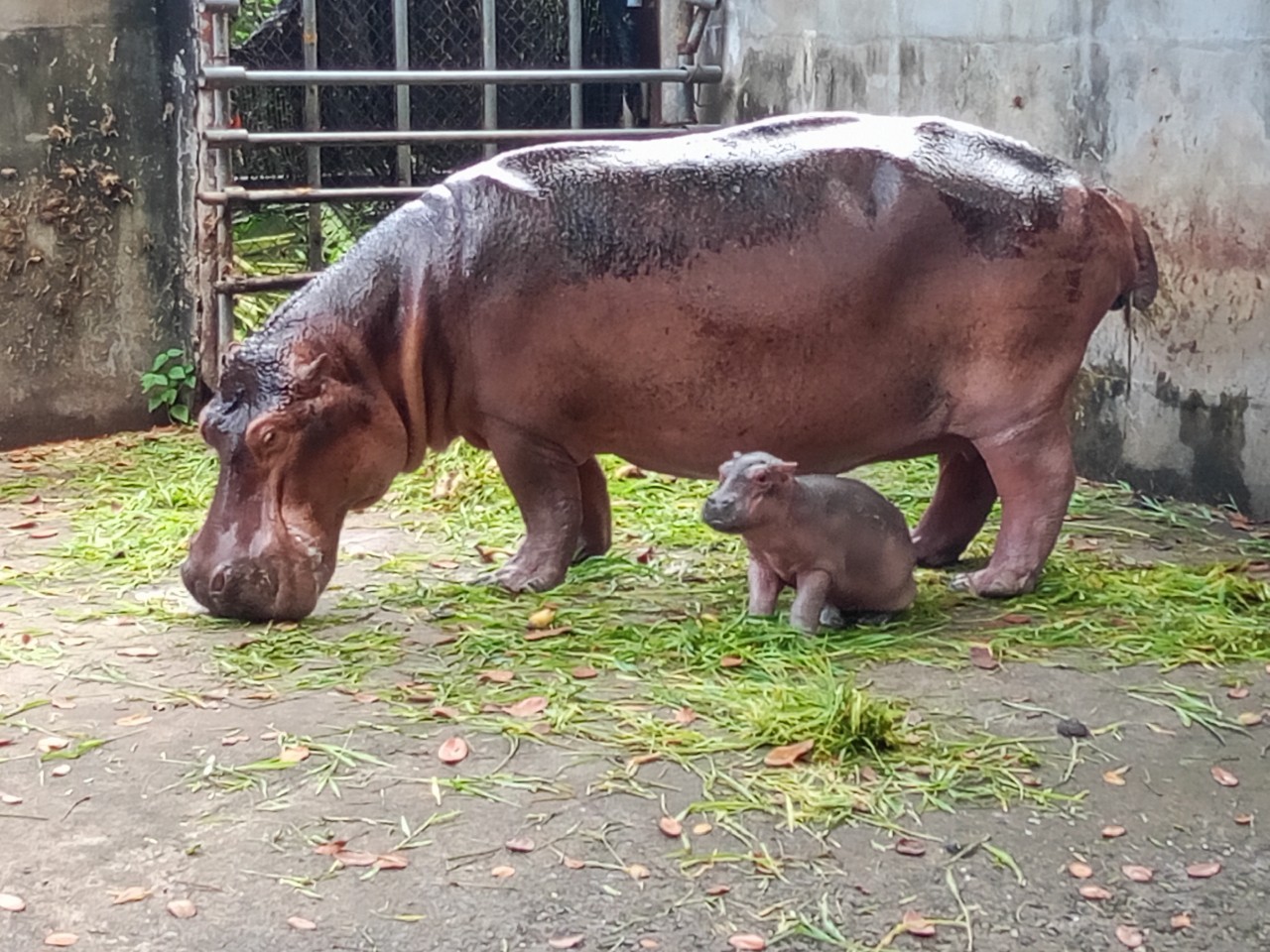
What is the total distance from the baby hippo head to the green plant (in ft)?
13.3

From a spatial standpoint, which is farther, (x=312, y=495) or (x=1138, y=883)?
(x=312, y=495)

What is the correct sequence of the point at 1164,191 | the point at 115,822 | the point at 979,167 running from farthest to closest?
the point at 1164,191, the point at 979,167, the point at 115,822

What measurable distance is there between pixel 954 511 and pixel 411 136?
3.40 meters

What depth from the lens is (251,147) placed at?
25.5 feet

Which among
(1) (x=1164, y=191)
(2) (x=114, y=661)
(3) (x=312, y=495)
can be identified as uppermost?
(1) (x=1164, y=191)

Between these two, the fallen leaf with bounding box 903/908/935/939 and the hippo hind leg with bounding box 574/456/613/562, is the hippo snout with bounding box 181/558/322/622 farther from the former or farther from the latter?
the fallen leaf with bounding box 903/908/935/939

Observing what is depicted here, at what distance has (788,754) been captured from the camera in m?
3.68

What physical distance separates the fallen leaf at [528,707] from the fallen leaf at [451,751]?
0.68ft

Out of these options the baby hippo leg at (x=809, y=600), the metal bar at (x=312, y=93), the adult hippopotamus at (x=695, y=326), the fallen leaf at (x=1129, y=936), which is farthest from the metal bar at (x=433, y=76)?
the fallen leaf at (x=1129, y=936)

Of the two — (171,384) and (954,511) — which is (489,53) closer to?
(171,384)

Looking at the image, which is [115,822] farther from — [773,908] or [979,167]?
[979,167]

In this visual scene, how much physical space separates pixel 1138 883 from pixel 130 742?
2.13 meters

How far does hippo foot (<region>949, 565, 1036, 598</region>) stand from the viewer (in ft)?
16.0

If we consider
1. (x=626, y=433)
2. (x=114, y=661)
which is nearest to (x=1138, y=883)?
(x=626, y=433)
